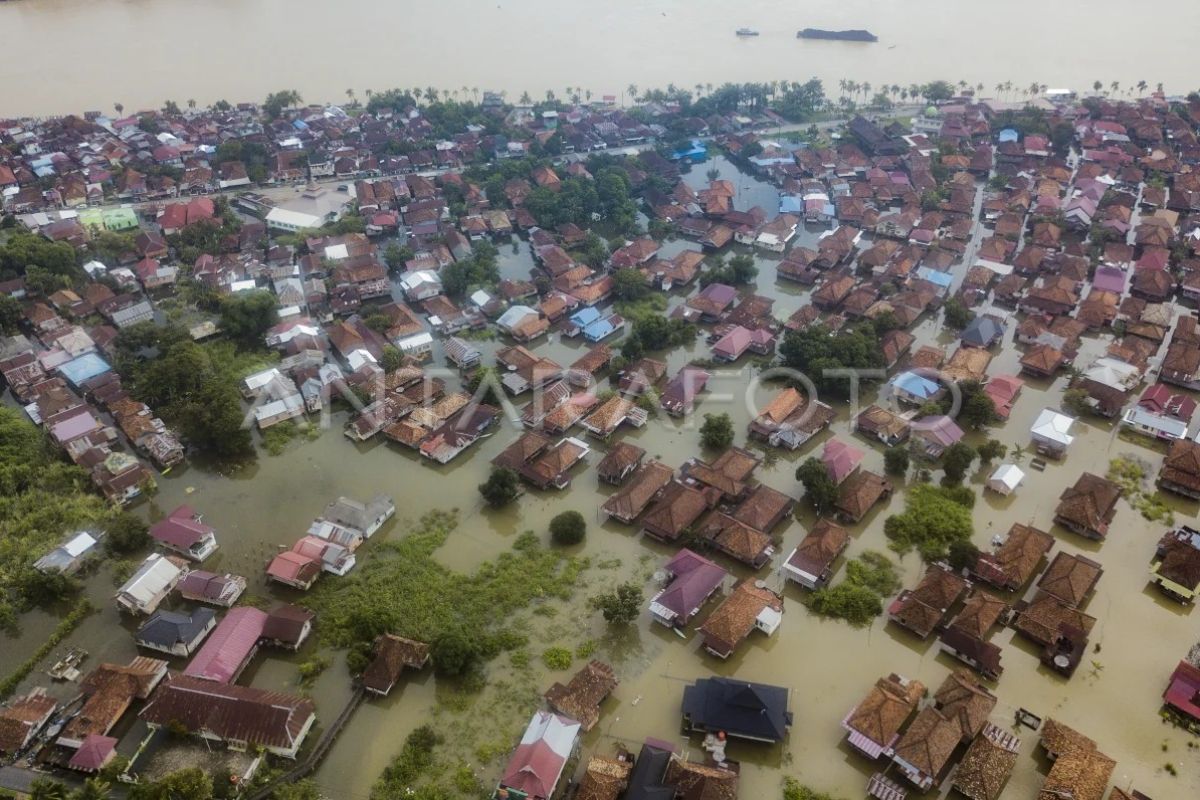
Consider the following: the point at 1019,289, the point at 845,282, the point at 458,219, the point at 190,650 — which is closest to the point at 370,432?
the point at 190,650

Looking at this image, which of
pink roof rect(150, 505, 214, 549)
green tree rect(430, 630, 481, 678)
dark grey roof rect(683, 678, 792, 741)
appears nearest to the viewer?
dark grey roof rect(683, 678, 792, 741)

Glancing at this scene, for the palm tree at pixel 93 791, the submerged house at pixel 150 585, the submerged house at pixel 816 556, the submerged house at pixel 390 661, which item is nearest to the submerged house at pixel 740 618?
the submerged house at pixel 816 556

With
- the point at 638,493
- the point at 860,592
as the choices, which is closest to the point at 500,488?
the point at 638,493

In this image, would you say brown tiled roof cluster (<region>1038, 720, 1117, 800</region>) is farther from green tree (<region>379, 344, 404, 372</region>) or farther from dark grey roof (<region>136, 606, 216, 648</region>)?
green tree (<region>379, 344, 404, 372</region>)

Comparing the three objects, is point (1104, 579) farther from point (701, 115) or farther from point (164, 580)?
point (701, 115)

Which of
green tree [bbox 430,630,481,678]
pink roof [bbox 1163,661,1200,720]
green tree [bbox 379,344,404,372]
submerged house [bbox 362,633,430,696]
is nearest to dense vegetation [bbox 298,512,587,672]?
green tree [bbox 430,630,481,678]

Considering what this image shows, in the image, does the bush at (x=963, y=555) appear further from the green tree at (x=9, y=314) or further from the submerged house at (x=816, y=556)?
the green tree at (x=9, y=314)
